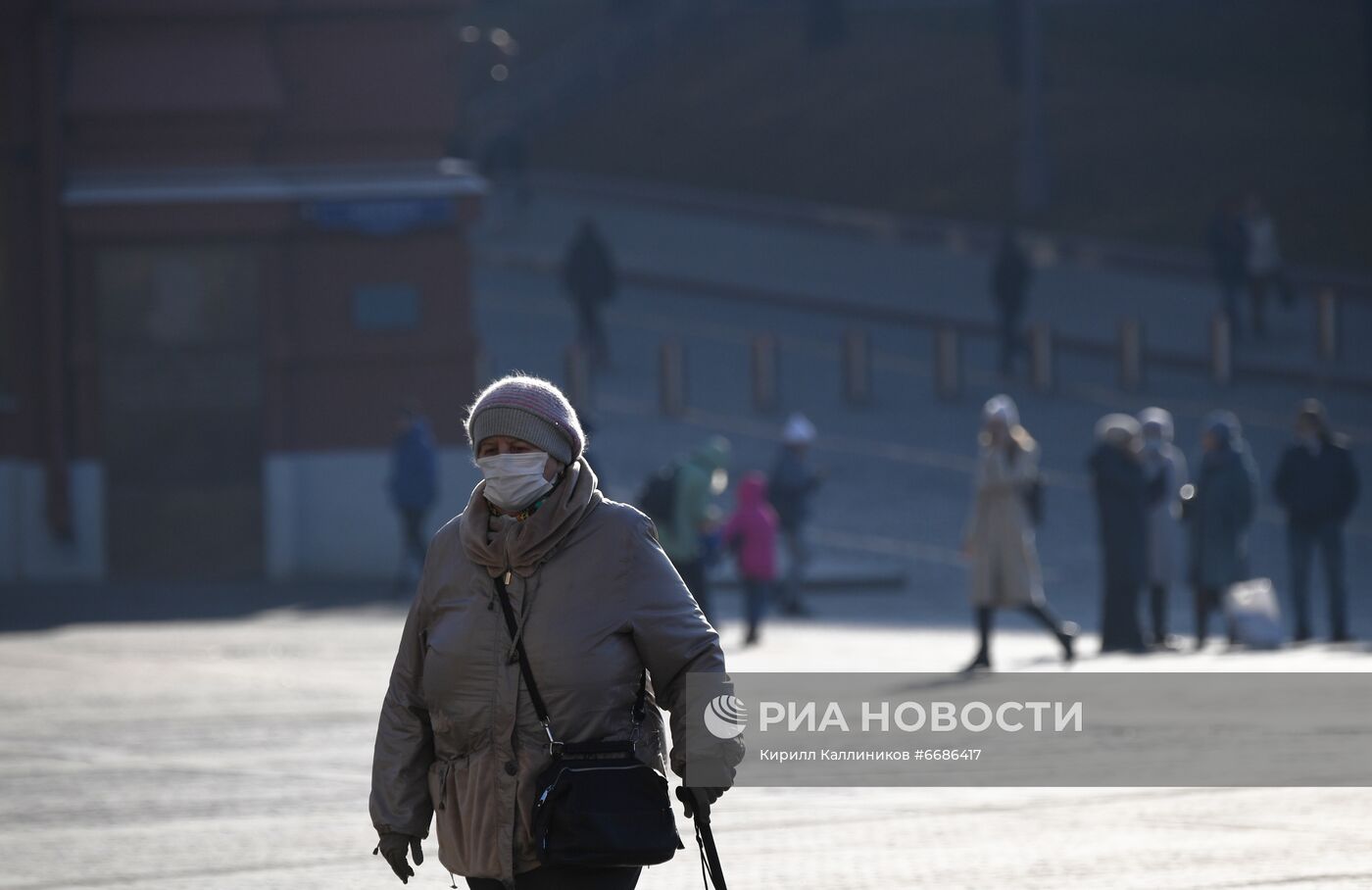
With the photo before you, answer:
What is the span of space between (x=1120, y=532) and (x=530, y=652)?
12.8 m

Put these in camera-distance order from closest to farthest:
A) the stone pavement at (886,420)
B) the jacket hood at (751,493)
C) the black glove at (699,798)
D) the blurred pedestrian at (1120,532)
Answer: the black glove at (699,798) < the blurred pedestrian at (1120,532) < the jacket hood at (751,493) < the stone pavement at (886,420)

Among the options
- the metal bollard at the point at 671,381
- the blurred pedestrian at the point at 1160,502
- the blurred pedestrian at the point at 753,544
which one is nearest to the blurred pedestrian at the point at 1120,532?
the blurred pedestrian at the point at 1160,502

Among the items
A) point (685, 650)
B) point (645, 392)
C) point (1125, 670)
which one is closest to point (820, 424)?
point (645, 392)

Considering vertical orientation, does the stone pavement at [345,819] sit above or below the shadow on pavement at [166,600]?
above

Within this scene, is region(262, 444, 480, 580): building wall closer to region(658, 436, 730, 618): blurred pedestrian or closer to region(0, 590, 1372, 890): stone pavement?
region(658, 436, 730, 618): blurred pedestrian

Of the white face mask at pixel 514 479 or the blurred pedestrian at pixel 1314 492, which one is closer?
the white face mask at pixel 514 479

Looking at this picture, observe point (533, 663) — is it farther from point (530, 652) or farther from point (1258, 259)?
point (1258, 259)

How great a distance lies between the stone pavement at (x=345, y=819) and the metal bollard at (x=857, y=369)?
16116mm

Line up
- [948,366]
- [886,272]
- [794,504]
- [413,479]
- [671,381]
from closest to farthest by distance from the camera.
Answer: [794,504]
[413,479]
[671,381]
[948,366]
[886,272]

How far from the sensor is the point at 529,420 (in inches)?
218

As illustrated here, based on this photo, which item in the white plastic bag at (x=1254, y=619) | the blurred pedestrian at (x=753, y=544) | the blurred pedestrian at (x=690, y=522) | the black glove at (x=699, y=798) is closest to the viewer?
the black glove at (x=699, y=798)

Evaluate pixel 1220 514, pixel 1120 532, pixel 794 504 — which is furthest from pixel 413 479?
pixel 1220 514

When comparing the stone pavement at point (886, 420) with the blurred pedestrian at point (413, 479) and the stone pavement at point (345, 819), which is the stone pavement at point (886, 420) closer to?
the blurred pedestrian at point (413, 479)

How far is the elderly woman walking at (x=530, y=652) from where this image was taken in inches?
214
